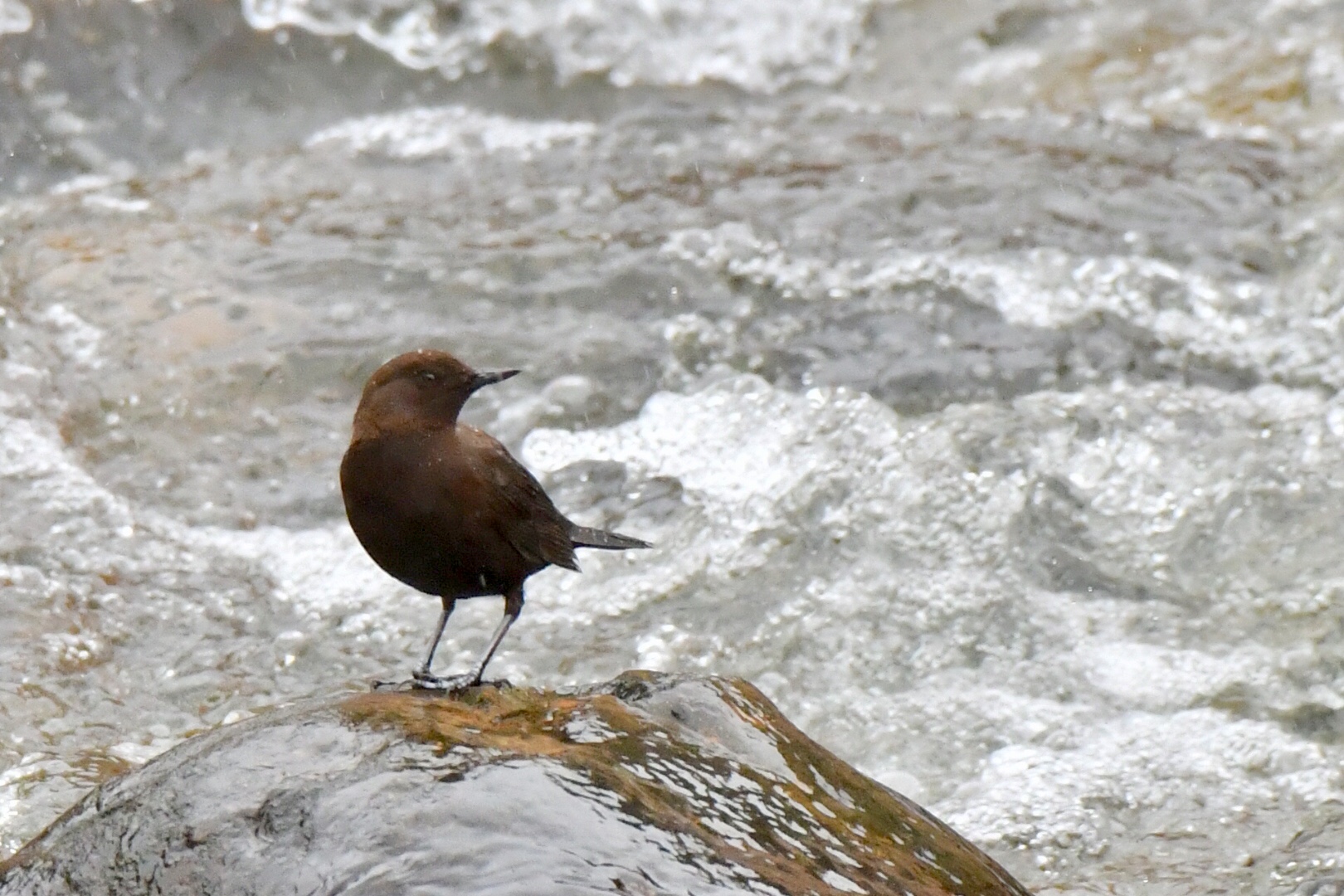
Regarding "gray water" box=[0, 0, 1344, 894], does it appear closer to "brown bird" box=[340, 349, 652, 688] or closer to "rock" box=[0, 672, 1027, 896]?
"brown bird" box=[340, 349, 652, 688]

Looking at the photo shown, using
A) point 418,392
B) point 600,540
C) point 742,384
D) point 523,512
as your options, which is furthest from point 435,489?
point 742,384

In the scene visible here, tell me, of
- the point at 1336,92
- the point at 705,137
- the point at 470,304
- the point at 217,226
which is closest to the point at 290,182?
the point at 217,226

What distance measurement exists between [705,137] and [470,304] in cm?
193

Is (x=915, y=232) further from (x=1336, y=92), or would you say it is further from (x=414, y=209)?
(x=1336, y=92)

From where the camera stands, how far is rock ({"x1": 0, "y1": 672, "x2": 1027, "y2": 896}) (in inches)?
93.9

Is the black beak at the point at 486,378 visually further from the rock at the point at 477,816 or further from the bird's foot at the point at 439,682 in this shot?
the rock at the point at 477,816

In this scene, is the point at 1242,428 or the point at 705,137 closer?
the point at 1242,428

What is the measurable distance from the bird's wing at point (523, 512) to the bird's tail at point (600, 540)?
0.37ft

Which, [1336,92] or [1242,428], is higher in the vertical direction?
[1336,92]

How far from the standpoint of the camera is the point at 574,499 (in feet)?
19.2

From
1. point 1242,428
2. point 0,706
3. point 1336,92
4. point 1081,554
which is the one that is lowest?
point 0,706

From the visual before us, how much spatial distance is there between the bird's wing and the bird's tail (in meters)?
0.11

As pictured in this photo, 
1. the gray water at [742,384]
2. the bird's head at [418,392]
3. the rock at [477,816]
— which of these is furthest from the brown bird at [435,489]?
the gray water at [742,384]

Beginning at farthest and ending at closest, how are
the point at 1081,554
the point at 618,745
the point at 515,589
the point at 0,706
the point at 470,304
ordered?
the point at 470,304 → the point at 1081,554 → the point at 0,706 → the point at 515,589 → the point at 618,745
